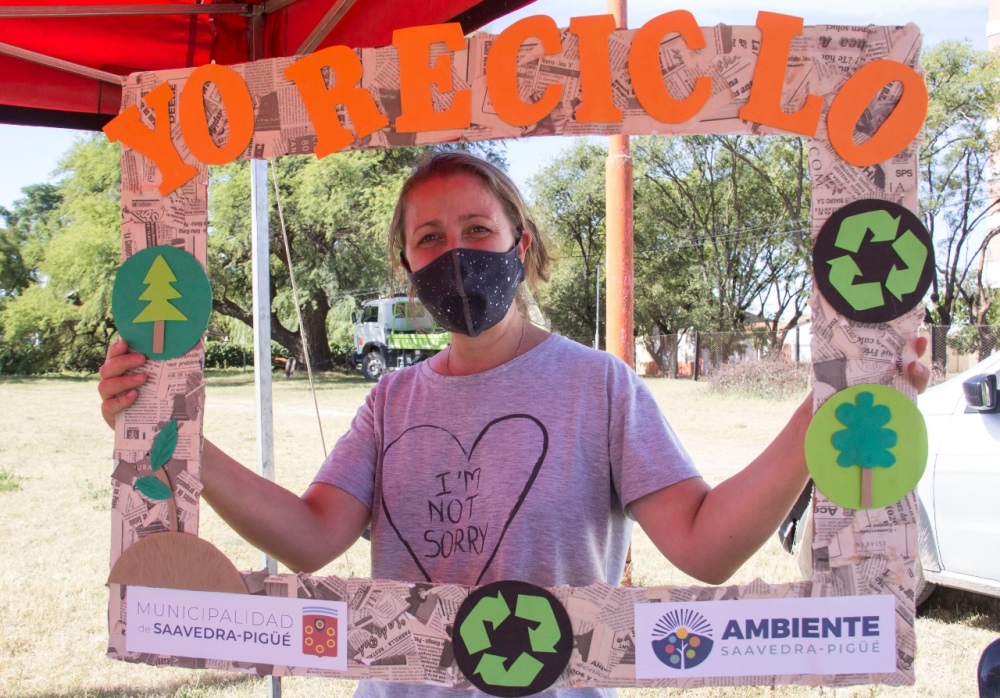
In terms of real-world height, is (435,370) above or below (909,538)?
above

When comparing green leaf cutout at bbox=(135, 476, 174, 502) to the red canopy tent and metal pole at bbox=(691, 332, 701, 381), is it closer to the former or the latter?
the red canopy tent

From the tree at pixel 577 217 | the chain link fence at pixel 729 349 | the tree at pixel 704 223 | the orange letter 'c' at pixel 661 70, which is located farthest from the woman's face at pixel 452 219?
the tree at pixel 577 217

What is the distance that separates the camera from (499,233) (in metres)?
1.40

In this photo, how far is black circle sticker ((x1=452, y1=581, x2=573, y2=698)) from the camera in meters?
1.17

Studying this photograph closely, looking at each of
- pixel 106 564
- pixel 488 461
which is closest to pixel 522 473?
pixel 488 461

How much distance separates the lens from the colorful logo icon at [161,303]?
131 cm

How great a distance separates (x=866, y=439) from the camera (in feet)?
3.61

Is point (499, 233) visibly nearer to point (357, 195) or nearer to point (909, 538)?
point (909, 538)

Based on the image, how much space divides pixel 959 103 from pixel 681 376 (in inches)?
349

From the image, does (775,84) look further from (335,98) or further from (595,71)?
(335,98)

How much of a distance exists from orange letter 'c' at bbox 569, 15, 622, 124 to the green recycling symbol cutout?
1.34ft

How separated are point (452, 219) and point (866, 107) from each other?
0.73 metres

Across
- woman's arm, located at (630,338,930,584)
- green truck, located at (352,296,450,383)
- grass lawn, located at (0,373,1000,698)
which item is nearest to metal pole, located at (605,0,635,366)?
grass lawn, located at (0,373,1000,698)

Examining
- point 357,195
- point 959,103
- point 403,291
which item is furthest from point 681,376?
point 403,291
